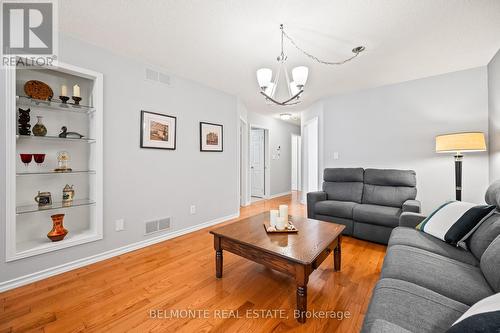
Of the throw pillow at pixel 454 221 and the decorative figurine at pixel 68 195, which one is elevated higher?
the decorative figurine at pixel 68 195

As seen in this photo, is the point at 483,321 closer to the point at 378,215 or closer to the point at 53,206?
the point at 378,215

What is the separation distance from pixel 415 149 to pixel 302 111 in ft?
8.74

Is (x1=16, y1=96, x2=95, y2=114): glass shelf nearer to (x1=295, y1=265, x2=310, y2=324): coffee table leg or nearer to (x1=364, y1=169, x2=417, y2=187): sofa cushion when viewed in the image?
(x1=295, y1=265, x2=310, y2=324): coffee table leg

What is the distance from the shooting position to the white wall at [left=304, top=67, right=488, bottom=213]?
293 centimetres

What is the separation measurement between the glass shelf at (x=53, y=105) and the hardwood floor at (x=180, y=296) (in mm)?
1721

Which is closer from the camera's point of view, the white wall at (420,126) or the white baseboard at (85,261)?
the white baseboard at (85,261)

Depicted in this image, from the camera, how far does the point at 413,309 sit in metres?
0.90

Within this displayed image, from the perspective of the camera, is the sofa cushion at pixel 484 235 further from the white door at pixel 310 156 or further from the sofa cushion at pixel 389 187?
the white door at pixel 310 156

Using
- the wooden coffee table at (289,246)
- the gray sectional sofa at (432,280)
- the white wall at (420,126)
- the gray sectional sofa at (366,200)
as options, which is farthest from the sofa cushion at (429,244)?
the white wall at (420,126)

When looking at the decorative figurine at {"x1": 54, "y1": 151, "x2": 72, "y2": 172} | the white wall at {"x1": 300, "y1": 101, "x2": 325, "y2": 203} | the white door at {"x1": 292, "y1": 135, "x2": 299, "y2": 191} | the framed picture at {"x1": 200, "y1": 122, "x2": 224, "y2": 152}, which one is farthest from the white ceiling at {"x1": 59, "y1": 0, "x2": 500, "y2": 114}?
the white door at {"x1": 292, "y1": 135, "x2": 299, "y2": 191}

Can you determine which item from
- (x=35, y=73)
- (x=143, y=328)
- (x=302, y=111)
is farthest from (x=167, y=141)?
(x=302, y=111)

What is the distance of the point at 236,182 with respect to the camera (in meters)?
4.18

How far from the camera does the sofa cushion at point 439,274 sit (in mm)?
1044

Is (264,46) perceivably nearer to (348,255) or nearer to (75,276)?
(348,255)
